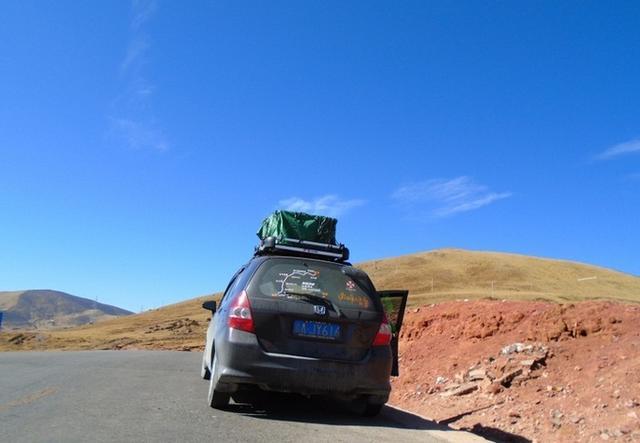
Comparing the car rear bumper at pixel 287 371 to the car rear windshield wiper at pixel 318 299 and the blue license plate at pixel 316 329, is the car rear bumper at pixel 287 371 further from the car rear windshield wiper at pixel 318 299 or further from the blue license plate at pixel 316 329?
the car rear windshield wiper at pixel 318 299

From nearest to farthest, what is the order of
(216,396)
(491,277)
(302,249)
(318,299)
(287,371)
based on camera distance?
(287,371)
(318,299)
(216,396)
(302,249)
(491,277)

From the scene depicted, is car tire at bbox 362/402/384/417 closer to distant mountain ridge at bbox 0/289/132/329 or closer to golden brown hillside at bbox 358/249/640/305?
golden brown hillside at bbox 358/249/640/305

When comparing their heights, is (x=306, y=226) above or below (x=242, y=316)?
above

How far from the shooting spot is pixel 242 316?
5773mm

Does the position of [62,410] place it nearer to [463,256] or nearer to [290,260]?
[290,260]

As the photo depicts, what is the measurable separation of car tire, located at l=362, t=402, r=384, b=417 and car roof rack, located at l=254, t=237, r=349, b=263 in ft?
6.31

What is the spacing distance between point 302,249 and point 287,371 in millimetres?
1976

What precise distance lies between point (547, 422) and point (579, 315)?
10.8 feet

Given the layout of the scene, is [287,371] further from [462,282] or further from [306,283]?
[462,282]

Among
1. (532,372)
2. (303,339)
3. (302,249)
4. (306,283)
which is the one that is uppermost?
(302,249)

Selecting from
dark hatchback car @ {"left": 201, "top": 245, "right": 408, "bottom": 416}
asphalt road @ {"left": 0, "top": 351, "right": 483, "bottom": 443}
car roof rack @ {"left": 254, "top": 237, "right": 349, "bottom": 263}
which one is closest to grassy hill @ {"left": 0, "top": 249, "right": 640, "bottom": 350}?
asphalt road @ {"left": 0, "top": 351, "right": 483, "bottom": 443}

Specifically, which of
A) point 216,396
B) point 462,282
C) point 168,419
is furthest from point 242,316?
point 462,282

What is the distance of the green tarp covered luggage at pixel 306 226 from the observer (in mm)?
10266

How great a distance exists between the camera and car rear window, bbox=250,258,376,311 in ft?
19.6
